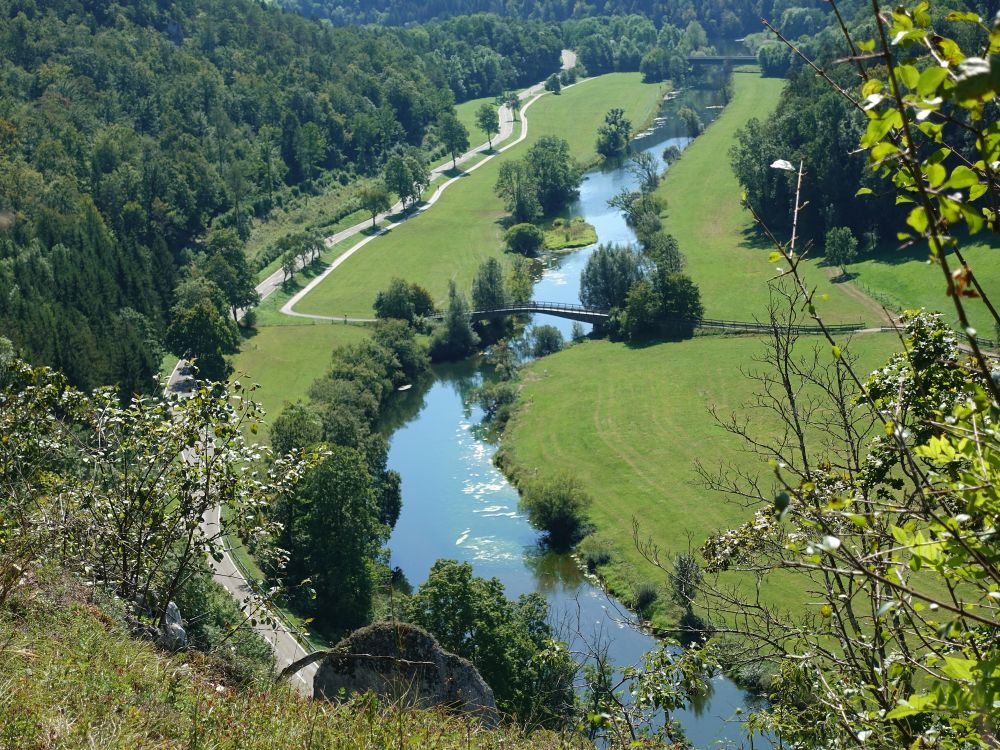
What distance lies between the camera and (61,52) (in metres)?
117

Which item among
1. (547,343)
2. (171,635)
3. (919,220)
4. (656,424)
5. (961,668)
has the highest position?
(919,220)

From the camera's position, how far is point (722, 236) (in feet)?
295

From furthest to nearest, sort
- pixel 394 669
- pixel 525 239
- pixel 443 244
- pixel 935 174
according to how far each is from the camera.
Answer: pixel 443 244
pixel 525 239
pixel 394 669
pixel 935 174

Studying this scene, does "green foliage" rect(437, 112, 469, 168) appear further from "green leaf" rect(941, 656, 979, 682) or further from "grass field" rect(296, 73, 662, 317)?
"green leaf" rect(941, 656, 979, 682)

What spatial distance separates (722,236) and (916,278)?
21940mm

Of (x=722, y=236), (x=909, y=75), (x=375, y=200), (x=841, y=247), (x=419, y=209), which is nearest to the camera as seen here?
(x=909, y=75)

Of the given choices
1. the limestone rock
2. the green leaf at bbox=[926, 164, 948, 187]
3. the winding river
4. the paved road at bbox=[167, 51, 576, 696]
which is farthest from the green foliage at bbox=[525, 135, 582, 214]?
the green leaf at bbox=[926, 164, 948, 187]

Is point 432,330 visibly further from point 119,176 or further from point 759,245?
point 119,176

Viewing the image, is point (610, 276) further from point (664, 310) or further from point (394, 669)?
point (394, 669)

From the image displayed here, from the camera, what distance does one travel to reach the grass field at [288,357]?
65375mm

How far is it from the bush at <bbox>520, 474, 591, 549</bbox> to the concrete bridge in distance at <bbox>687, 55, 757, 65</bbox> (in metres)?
137

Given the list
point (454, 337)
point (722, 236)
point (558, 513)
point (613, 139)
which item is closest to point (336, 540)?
point (558, 513)

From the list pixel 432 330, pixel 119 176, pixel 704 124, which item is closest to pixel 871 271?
pixel 432 330

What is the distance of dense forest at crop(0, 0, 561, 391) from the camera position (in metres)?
65.6
